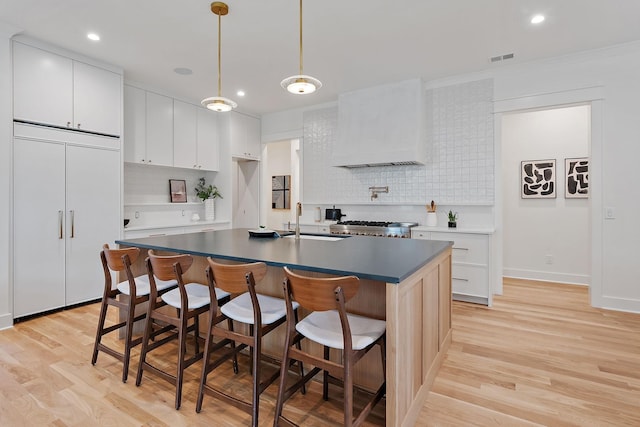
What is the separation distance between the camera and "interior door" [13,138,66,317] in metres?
3.20

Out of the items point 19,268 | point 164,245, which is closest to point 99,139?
point 19,268

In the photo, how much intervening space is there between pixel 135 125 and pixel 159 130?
34 cm

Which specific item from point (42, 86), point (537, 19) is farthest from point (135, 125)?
point (537, 19)

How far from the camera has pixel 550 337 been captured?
2.88 m

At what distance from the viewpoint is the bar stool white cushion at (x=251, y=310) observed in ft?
5.84

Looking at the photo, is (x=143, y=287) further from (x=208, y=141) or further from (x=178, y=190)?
(x=208, y=141)

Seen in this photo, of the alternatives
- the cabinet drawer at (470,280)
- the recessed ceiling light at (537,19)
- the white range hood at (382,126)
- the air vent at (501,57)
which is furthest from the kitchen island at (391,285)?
the air vent at (501,57)

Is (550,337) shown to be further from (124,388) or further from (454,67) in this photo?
(124,388)

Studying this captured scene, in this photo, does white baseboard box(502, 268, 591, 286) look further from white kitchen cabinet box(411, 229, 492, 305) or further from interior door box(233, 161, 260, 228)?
interior door box(233, 161, 260, 228)

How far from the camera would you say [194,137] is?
5207 mm

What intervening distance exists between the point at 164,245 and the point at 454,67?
12.5 feet

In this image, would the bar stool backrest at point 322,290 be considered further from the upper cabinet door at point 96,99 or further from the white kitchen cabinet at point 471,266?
the upper cabinet door at point 96,99

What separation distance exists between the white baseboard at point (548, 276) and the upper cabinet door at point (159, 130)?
5.53 metres

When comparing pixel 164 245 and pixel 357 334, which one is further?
pixel 164 245
